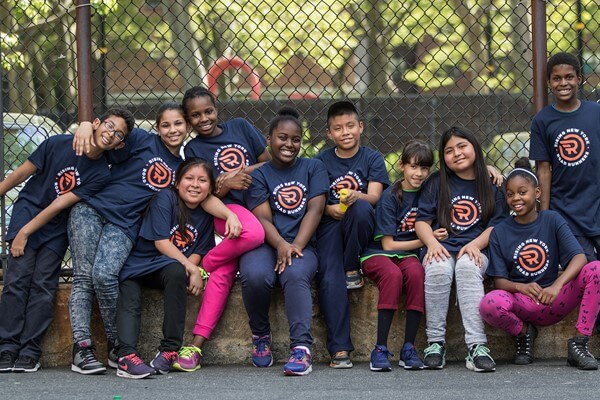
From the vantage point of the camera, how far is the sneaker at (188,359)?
5887mm

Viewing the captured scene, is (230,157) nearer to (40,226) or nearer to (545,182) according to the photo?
(40,226)

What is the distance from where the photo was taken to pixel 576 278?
18.9ft

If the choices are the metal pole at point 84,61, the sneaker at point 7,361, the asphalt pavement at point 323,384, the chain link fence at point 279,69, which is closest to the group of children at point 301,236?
the sneaker at point 7,361

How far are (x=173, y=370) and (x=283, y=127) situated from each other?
1.59 meters

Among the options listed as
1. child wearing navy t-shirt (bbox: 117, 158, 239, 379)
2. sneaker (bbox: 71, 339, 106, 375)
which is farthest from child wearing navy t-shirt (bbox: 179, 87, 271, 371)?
sneaker (bbox: 71, 339, 106, 375)

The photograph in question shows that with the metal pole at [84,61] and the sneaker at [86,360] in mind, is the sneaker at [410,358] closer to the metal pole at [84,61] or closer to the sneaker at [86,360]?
→ the sneaker at [86,360]

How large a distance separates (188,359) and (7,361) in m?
1.05

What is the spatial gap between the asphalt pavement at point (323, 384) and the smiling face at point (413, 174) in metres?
1.09

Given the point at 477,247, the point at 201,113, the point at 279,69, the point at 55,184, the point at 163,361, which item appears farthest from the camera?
the point at 279,69

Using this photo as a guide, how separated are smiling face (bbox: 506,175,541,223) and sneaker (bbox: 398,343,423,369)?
3.26 feet

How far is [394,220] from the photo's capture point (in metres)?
6.10

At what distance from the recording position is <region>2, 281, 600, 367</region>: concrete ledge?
6199 millimetres


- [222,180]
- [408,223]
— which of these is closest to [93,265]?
[222,180]

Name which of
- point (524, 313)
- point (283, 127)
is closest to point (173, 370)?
point (283, 127)
